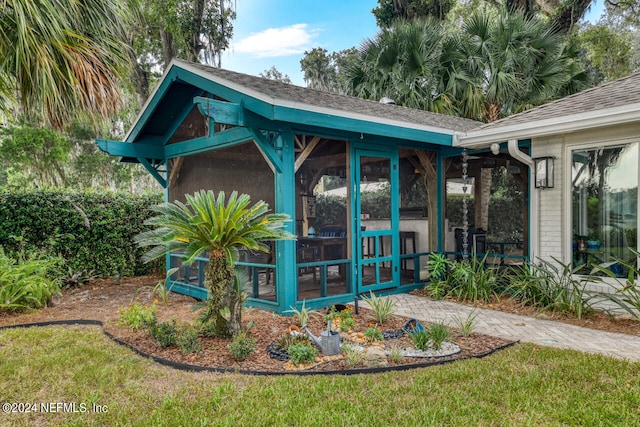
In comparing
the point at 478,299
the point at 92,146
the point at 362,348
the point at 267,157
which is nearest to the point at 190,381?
the point at 362,348

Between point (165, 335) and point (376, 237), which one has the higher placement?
point (376, 237)

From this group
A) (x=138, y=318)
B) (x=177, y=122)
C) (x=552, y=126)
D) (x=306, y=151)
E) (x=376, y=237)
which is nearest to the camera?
(x=138, y=318)

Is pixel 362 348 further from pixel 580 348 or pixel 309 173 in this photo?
pixel 309 173

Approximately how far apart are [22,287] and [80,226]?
6.91ft

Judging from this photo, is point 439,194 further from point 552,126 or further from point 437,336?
point 437,336

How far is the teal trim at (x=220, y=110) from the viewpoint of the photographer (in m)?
4.23

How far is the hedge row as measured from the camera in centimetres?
663

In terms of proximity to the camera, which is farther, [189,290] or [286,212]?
[189,290]

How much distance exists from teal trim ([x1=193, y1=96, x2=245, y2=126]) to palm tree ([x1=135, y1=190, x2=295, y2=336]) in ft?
3.24

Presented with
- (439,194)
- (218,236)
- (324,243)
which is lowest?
(324,243)

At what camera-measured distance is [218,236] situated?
3703 millimetres

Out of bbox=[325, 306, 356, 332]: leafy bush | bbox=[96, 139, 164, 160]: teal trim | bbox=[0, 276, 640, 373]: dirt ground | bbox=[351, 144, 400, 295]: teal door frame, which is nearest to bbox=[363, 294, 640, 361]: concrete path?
bbox=[0, 276, 640, 373]: dirt ground

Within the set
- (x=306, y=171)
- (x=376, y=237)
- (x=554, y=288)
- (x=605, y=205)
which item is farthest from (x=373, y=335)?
(x=605, y=205)

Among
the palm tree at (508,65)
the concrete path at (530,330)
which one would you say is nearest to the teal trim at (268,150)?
the concrete path at (530,330)
